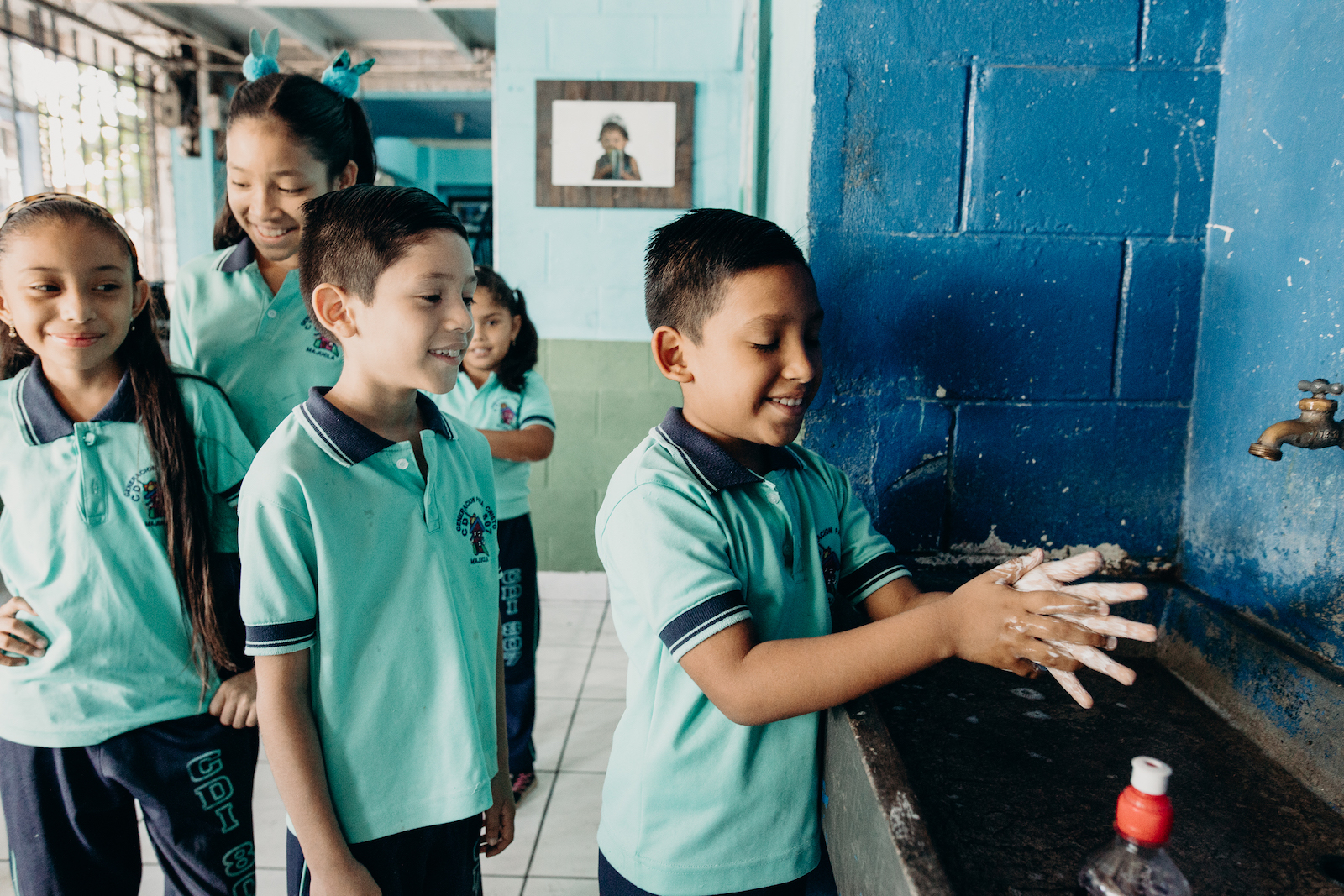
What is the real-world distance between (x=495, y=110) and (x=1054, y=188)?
2.63m

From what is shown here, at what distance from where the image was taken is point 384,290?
102 centimetres

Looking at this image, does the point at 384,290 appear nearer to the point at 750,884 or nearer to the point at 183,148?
the point at 750,884

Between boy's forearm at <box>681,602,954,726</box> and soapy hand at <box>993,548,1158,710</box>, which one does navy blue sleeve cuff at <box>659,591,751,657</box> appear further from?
soapy hand at <box>993,548,1158,710</box>

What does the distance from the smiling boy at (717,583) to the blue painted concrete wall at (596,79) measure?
2.41 meters

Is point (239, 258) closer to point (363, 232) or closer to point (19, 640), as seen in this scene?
point (363, 232)

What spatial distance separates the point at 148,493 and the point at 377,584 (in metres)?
0.45

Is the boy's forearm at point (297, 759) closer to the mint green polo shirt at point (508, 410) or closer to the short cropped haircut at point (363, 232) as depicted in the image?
the short cropped haircut at point (363, 232)

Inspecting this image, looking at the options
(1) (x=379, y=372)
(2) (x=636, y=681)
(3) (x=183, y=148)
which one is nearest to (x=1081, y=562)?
(2) (x=636, y=681)

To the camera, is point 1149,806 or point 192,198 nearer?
point 1149,806

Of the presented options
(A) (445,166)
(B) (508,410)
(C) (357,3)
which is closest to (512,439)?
(B) (508,410)

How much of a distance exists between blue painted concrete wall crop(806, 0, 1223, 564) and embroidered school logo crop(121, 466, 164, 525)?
0.96 m

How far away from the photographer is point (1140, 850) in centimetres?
62

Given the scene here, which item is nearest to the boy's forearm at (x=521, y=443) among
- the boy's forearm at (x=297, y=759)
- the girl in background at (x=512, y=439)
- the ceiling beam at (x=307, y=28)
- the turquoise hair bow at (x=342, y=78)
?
the girl in background at (x=512, y=439)

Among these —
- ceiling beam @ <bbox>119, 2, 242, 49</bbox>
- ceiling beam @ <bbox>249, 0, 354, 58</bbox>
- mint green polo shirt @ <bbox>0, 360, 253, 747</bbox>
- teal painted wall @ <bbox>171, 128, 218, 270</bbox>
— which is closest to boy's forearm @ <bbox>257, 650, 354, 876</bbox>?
mint green polo shirt @ <bbox>0, 360, 253, 747</bbox>
